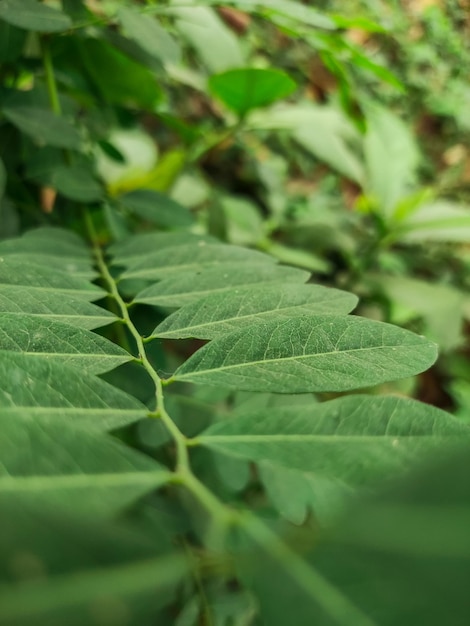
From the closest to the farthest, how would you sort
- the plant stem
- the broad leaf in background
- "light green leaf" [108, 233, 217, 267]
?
"light green leaf" [108, 233, 217, 267] → the plant stem → the broad leaf in background

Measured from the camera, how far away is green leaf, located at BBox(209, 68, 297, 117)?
0.69 metres

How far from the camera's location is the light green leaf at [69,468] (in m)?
0.18

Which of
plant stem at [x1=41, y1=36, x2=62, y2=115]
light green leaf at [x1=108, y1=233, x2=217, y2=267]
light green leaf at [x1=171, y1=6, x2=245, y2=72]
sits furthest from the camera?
light green leaf at [x1=171, y1=6, x2=245, y2=72]

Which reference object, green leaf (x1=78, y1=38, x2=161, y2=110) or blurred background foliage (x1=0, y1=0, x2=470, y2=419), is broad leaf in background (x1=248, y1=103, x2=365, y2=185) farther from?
green leaf (x1=78, y1=38, x2=161, y2=110)

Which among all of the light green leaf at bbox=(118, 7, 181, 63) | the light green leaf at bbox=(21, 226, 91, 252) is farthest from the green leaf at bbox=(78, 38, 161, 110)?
the light green leaf at bbox=(21, 226, 91, 252)

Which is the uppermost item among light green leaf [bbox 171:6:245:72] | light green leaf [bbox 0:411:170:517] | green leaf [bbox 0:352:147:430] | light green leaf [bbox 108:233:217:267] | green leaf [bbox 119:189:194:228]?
light green leaf [bbox 171:6:245:72]

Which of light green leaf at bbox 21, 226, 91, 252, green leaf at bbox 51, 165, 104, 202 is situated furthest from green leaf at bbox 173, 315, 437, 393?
green leaf at bbox 51, 165, 104, 202

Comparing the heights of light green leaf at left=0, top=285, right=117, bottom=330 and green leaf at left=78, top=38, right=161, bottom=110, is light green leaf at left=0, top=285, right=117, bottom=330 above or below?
below

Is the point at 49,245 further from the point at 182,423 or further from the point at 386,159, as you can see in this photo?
the point at 386,159

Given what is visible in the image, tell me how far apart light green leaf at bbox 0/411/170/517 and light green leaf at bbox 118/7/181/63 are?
0.43m

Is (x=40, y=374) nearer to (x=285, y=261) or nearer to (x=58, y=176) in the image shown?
(x=58, y=176)

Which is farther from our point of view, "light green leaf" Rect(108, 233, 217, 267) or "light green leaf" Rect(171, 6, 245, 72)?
"light green leaf" Rect(171, 6, 245, 72)

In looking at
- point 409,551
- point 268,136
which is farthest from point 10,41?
point 268,136

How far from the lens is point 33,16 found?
471mm
